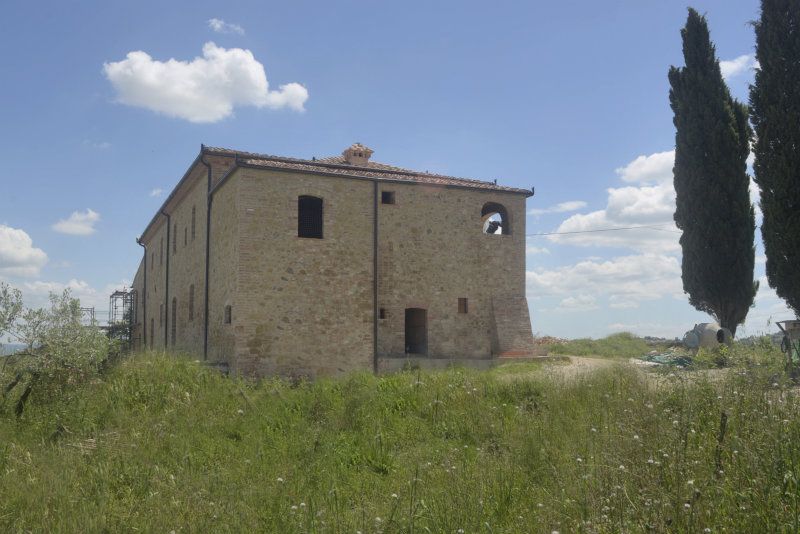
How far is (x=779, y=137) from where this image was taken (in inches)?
546

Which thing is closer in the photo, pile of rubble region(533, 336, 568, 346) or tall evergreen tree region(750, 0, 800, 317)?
tall evergreen tree region(750, 0, 800, 317)

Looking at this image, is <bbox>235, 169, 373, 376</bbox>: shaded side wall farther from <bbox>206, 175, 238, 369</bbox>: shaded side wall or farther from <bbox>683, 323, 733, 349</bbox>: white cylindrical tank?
<bbox>683, 323, 733, 349</bbox>: white cylindrical tank

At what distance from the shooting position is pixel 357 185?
16.5 metres

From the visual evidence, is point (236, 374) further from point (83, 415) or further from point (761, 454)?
point (761, 454)

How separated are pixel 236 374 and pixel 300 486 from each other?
7892 millimetres

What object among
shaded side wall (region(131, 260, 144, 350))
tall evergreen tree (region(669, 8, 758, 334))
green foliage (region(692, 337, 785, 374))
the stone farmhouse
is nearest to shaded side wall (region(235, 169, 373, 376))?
the stone farmhouse

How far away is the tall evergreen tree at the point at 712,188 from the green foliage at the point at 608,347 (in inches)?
131

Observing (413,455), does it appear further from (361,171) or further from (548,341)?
(548,341)

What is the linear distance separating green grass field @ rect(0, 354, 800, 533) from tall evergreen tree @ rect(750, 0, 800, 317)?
6.32 meters

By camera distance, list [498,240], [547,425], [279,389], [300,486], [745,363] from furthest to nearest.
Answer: [498,240]
[279,389]
[547,425]
[745,363]
[300,486]

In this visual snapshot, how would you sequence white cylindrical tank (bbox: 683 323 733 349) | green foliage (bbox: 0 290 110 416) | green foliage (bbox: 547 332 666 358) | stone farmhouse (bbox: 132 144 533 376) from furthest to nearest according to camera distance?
green foliage (bbox: 547 332 666 358)
white cylindrical tank (bbox: 683 323 733 349)
stone farmhouse (bbox: 132 144 533 376)
green foliage (bbox: 0 290 110 416)

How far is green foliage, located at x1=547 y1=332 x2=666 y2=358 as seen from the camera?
21455mm

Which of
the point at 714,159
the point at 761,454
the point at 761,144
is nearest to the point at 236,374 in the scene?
the point at 761,454

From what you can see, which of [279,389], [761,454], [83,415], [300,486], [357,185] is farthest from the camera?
[357,185]
